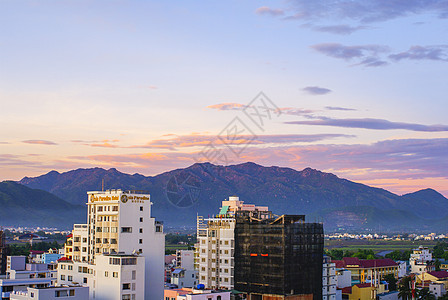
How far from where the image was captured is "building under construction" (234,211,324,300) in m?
68.5

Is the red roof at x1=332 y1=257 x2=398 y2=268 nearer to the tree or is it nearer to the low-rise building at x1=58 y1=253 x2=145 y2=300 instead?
the tree

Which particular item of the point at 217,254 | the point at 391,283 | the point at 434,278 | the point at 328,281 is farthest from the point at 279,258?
the point at 434,278

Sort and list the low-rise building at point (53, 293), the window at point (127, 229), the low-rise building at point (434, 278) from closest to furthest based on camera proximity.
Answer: the low-rise building at point (53, 293) → the window at point (127, 229) → the low-rise building at point (434, 278)

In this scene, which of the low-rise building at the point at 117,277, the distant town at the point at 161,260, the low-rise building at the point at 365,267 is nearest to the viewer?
the low-rise building at the point at 117,277

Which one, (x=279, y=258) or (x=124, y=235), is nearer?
(x=124, y=235)

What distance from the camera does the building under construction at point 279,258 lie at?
2697 inches

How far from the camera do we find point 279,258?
68.8 metres

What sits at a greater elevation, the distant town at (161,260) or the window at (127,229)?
Answer: the window at (127,229)

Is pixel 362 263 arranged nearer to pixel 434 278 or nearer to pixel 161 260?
pixel 434 278

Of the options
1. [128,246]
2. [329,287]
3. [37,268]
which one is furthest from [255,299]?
[37,268]

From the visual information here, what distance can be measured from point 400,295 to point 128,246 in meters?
43.1

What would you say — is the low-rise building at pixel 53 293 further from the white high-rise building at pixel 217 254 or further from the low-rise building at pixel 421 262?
the low-rise building at pixel 421 262

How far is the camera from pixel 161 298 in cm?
6625

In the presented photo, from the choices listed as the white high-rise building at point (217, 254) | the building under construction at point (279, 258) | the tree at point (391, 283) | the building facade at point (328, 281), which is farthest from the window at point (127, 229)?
the tree at point (391, 283)
